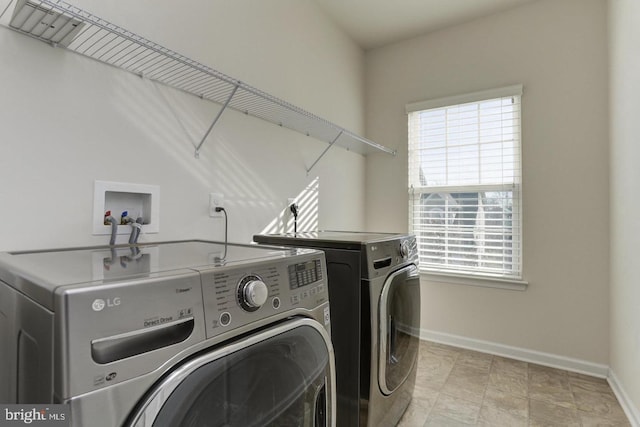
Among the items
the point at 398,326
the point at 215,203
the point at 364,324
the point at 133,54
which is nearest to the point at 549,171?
the point at 398,326

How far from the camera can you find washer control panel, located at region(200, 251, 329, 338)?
0.68 m

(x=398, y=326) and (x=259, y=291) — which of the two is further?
(x=398, y=326)

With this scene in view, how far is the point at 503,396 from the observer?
6.55 feet

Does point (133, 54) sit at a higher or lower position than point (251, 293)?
higher

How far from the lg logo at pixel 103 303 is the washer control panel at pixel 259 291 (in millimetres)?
161

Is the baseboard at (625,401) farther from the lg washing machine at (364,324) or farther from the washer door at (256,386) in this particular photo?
the washer door at (256,386)

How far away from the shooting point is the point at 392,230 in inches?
121

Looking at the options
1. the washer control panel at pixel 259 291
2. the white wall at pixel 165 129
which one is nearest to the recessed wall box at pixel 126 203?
the white wall at pixel 165 129

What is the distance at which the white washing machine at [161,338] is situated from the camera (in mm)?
504

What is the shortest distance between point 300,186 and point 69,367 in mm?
1851

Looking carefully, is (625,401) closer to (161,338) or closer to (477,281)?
(477,281)

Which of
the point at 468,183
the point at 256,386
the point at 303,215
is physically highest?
the point at 468,183

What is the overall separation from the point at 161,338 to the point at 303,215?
1.72 meters

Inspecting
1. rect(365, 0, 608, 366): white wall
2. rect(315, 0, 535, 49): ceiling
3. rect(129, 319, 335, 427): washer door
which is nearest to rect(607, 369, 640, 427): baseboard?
rect(365, 0, 608, 366): white wall
